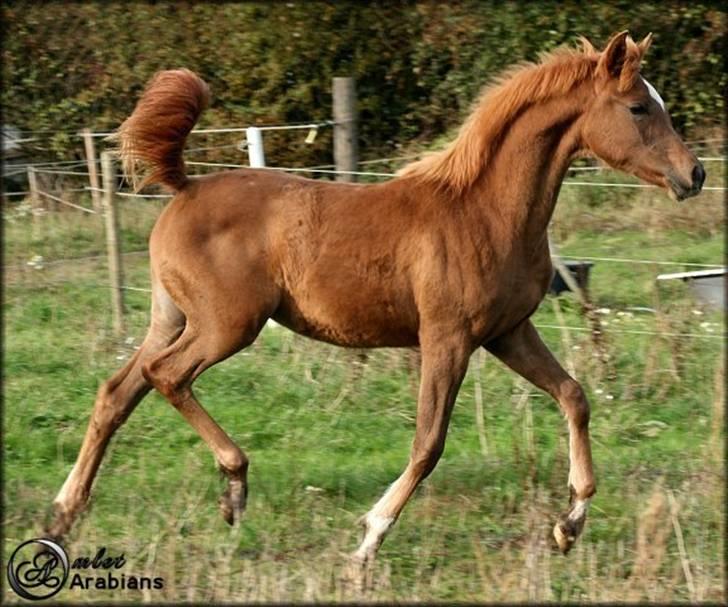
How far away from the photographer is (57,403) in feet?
25.1

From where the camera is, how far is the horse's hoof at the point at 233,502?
5.73 meters

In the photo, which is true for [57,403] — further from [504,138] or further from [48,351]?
[504,138]

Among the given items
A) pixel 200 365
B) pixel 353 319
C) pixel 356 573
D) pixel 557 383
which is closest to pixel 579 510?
pixel 557 383

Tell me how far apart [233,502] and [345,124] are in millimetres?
3933

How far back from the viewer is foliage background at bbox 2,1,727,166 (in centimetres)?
1669

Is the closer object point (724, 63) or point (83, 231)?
point (83, 231)

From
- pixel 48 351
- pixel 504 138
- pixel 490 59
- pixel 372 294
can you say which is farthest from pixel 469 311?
pixel 490 59

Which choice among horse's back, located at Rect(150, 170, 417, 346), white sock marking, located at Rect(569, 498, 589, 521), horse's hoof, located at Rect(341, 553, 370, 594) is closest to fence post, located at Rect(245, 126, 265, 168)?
horse's back, located at Rect(150, 170, 417, 346)

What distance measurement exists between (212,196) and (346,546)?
171 centimetres

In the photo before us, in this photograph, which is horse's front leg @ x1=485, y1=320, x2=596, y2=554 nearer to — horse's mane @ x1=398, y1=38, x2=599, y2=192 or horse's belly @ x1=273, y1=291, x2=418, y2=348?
horse's belly @ x1=273, y1=291, x2=418, y2=348

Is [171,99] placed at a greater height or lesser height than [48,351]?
greater

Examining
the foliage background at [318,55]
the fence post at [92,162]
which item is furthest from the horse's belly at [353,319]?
the foliage background at [318,55]

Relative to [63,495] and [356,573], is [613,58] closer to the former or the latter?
[356,573]

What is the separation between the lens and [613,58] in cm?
577
